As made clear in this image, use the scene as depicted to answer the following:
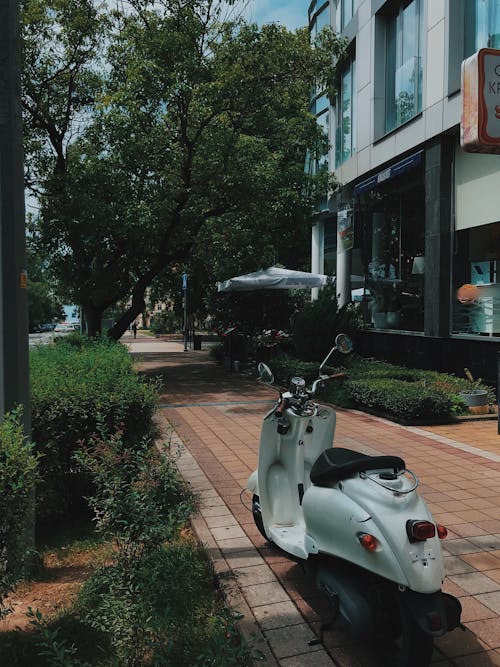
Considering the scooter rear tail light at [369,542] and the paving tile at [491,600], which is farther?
the paving tile at [491,600]

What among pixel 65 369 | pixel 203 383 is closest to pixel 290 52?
pixel 203 383

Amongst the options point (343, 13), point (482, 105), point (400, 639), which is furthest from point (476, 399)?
point (343, 13)

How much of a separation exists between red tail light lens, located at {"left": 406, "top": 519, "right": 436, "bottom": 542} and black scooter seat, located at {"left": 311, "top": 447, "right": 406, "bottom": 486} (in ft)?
1.13

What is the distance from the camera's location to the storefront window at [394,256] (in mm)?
12812

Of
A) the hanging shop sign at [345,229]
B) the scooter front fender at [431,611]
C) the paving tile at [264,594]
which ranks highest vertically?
the hanging shop sign at [345,229]

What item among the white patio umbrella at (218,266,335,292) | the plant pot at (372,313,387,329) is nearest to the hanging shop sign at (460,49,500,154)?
the white patio umbrella at (218,266,335,292)

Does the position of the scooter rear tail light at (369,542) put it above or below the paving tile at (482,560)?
above

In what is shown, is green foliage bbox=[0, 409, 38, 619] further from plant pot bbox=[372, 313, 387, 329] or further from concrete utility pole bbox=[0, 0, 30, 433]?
plant pot bbox=[372, 313, 387, 329]

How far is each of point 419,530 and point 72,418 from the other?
2.88 m

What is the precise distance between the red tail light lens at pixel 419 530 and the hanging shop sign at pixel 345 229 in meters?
14.3

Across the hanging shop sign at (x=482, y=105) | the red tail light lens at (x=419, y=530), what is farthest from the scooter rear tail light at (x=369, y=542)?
the hanging shop sign at (x=482, y=105)

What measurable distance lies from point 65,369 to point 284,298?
11920 mm

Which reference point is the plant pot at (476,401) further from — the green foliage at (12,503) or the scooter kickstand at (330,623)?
the green foliage at (12,503)

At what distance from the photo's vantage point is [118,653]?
270 cm
